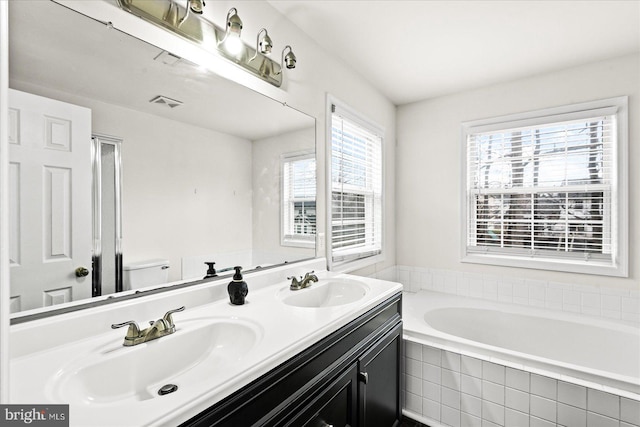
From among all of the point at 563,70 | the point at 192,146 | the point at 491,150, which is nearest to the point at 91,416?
the point at 192,146

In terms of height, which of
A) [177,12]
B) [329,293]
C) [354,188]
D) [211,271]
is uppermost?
[177,12]

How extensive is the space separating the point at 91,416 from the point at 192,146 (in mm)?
1005

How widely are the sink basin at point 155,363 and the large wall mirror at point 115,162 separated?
28 cm

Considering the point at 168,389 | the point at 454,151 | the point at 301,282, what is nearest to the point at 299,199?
the point at 301,282

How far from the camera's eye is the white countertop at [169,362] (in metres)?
0.62

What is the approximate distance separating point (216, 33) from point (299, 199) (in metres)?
0.96

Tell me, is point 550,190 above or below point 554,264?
above

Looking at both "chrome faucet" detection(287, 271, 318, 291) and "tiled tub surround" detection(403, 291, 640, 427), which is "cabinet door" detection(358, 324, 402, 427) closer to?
"tiled tub surround" detection(403, 291, 640, 427)

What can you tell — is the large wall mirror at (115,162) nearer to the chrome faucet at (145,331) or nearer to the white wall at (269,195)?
the white wall at (269,195)

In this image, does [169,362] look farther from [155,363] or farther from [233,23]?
[233,23]

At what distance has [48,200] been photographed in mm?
905

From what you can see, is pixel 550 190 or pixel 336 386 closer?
pixel 336 386

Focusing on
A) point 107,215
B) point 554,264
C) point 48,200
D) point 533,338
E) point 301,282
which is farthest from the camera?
point 554,264

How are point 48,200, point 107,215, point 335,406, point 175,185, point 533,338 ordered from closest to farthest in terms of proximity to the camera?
point 48,200, point 107,215, point 335,406, point 175,185, point 533,338
